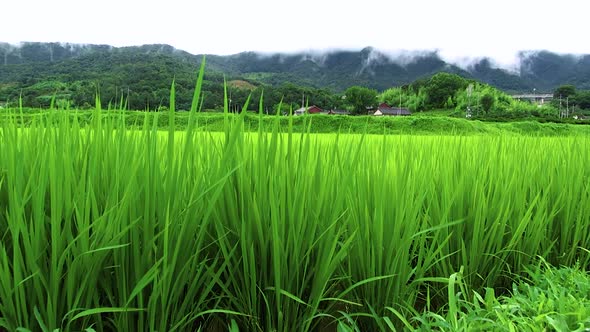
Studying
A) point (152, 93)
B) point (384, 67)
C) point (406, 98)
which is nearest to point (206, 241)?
point (152, 93)

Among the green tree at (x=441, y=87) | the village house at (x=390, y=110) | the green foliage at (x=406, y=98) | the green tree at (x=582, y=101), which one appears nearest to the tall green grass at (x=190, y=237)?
the green foliage at (x=406, y=98)

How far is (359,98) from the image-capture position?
46.4 m

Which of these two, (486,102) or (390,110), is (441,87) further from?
(390,110)

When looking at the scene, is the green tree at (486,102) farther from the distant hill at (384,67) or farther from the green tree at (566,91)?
the green tree at (566,91)

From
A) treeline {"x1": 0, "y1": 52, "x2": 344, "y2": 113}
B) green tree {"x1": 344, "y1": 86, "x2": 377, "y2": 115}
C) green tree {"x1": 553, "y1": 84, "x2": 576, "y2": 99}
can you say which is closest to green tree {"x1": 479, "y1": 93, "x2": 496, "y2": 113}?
green tree {"x1": 344, "y1": 86, "x2": 377, "y2": 115}

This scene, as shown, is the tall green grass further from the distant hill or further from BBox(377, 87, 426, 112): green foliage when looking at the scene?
the distant hill

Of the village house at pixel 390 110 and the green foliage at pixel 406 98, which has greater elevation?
the green foliage at pixel 406 98

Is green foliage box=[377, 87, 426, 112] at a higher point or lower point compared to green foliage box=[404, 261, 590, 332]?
higher

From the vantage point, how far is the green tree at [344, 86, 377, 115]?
45969 mm

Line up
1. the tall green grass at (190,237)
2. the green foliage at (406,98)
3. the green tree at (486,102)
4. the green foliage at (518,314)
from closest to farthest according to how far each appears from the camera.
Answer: the tall green grass at (190,237) → the green foliage at (518,314) → the green tree at (486,102) → the green foliage at (406,98)

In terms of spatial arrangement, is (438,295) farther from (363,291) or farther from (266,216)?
(266,216)

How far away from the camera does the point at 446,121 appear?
15.8 m

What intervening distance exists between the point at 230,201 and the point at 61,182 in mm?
338

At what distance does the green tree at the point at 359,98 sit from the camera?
46.0 metres
